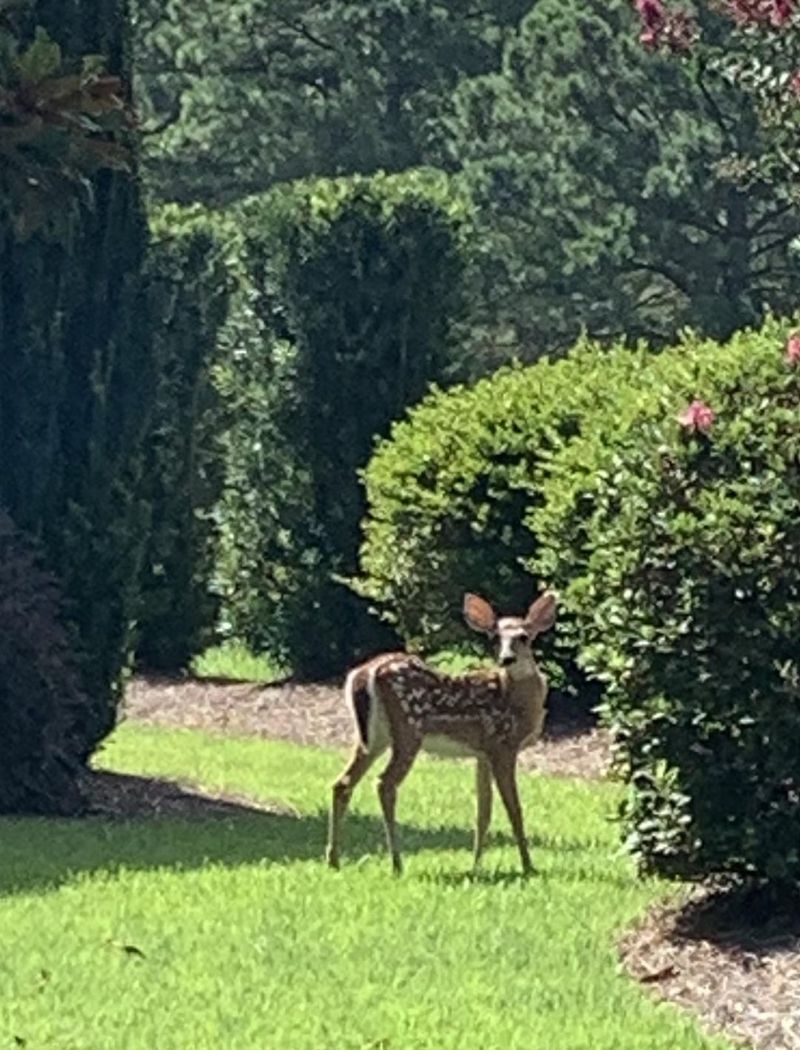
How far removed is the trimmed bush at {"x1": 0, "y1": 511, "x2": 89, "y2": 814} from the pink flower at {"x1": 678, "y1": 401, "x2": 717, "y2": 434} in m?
5.26

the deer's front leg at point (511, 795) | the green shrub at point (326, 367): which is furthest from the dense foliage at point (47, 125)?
the green shrub at point (326, 367)

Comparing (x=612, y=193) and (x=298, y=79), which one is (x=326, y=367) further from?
(x=298, y=79)

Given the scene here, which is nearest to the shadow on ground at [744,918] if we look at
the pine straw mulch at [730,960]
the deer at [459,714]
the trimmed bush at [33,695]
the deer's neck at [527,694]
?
the pine straw mulch at [730,960]

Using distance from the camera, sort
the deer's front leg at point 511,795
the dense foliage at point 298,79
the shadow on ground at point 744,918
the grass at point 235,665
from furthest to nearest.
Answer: the dense foliage at point 298,79 → the grass at point 235,665 → the deer's front leg at point 511,795 → the shadow on ground at point 744,918

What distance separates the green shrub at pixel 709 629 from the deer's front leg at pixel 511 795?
1.11 m

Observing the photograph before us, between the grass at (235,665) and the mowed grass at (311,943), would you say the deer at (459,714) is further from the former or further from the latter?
the grass at (235,665)

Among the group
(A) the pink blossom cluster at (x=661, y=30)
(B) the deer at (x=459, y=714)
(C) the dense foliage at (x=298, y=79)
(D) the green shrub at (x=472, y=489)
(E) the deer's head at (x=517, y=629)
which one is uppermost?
(C) the dense foliage at (x=298, y=79)

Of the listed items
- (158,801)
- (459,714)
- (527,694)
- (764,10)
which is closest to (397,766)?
(459,714)

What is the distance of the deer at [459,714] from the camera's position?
11.5 metres

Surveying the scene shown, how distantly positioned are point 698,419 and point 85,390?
21.7ft

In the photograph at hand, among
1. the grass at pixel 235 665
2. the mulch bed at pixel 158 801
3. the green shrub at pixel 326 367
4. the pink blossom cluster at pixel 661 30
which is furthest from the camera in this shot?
the grass at pixel 235 665

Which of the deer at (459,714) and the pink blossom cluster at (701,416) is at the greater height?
the pink blossom cluster at (701,416)

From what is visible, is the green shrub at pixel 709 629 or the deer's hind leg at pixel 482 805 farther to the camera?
the deer's hind leg at pixel 482 805

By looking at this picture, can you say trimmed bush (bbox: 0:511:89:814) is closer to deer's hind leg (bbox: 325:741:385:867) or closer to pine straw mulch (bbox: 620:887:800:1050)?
deer's hind leg (bbox: 325:741:385:867)
